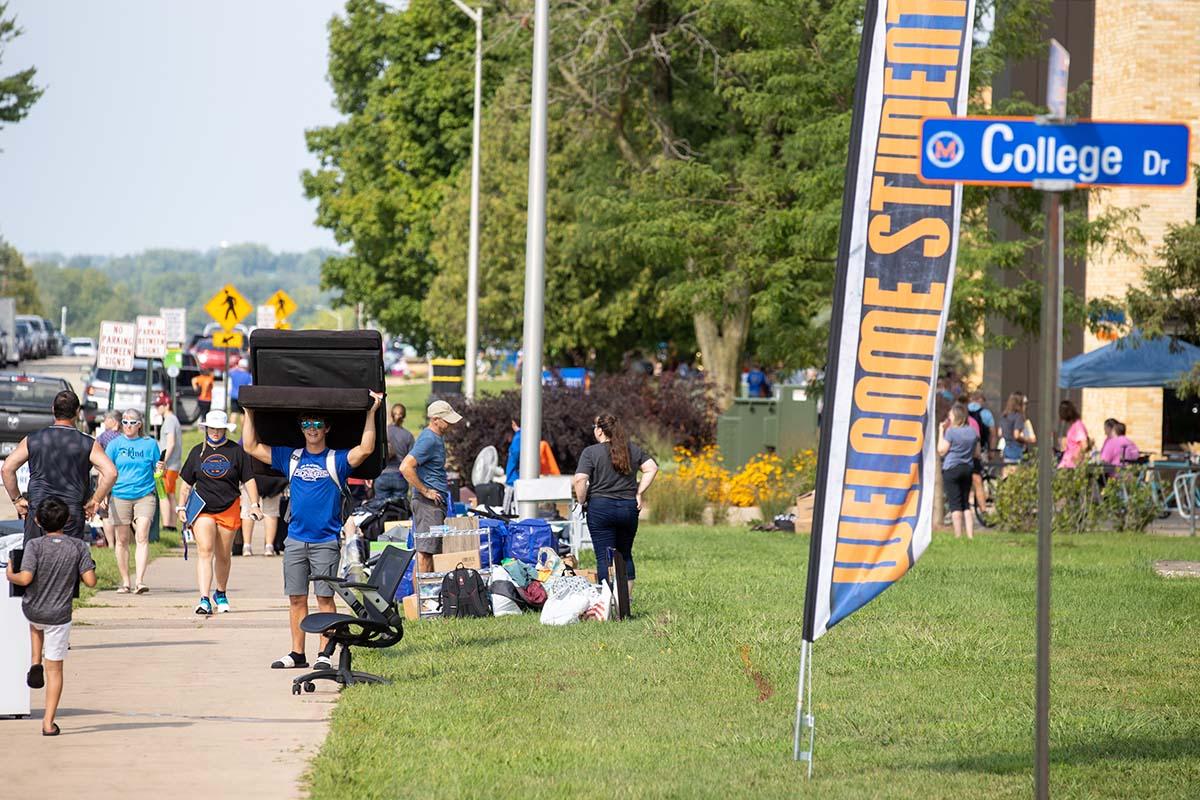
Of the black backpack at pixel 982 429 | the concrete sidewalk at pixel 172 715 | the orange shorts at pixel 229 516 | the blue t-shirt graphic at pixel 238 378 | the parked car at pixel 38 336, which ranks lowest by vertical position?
the concrete sidewalk at pixel 172 715

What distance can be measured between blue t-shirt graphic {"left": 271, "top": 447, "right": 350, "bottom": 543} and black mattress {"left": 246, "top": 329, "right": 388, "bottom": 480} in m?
0.29

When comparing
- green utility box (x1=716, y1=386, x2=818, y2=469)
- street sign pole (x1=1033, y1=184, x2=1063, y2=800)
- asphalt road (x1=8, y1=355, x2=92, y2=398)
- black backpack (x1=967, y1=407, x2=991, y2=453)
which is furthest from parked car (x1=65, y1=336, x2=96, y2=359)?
street sign pole (x1=1033, y1=184, x2=1063, y2=800)

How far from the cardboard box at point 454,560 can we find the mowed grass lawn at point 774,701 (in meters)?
1.16

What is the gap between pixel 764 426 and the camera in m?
31.5

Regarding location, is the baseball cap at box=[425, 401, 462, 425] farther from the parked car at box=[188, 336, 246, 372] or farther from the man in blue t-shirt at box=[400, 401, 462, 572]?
the parked car at box=[188, 336, 246, 372]

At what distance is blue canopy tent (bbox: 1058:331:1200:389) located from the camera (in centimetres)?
2703

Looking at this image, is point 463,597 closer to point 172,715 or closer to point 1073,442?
point 172,715

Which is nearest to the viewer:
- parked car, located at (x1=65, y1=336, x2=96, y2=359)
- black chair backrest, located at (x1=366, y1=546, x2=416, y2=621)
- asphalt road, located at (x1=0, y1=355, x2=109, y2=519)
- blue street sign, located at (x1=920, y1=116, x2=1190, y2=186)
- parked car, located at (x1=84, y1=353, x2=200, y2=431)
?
blue street sign, located at (x1=920, y1=116, x2=1190, y2=186)

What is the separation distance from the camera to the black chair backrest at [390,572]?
12648 mm

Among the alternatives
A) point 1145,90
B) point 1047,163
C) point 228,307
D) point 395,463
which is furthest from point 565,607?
point 1145,90

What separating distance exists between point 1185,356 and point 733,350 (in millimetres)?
12814

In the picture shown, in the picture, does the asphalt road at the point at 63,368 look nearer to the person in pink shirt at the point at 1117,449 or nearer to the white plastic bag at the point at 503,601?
the person in pink shirt at the point at 1117,449

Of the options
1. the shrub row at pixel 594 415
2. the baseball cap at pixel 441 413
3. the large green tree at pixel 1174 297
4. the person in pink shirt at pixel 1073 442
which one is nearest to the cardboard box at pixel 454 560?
the baseball cap at pixel 441 413

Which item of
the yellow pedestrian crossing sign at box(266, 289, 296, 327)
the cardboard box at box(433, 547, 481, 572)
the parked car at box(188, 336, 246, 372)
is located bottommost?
the cardboard box at box(433, 547, 481, 572)
